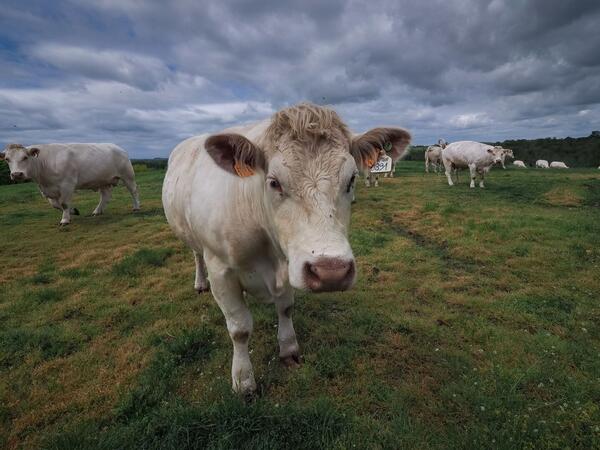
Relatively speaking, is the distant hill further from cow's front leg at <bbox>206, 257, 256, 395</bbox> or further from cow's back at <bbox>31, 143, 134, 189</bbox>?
cow's front leg at <bbox>206, 257, 256, 395</bbox>

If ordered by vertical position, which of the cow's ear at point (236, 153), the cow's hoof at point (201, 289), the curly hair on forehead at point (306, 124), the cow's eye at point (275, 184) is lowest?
the cow's hoof at point (201, 289)

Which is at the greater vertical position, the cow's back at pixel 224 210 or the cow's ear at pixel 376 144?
the cow's ear at pixel 376 144

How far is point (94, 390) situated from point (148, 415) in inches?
34.2

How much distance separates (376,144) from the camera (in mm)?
2900

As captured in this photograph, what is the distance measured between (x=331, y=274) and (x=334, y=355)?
2.02 meters

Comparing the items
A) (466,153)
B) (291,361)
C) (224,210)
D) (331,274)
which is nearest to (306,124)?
(331,274)

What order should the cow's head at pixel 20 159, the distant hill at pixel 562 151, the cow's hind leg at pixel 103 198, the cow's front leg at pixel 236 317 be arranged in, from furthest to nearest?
1. the distant hill at pixel 562 151
2. the cow's hind leg at pixel 103 198
3. the cow's head at pixel 20 159
4. the cow's front leg at pixel 236 317

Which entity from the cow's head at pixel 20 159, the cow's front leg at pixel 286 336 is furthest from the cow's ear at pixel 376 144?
the cow's head at pixel 20 159

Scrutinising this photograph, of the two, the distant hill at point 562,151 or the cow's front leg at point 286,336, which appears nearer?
the cow's front leg at point 286,336

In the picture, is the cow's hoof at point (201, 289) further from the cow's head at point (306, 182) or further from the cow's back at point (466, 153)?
the cow's back at point (466, 153)

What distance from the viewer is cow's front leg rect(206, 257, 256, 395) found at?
10.8 feet

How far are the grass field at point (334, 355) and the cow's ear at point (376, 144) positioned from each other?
6.97ft

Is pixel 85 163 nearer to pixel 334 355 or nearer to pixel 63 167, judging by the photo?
pixel 63 167

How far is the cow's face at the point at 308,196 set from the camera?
7.10 feet
